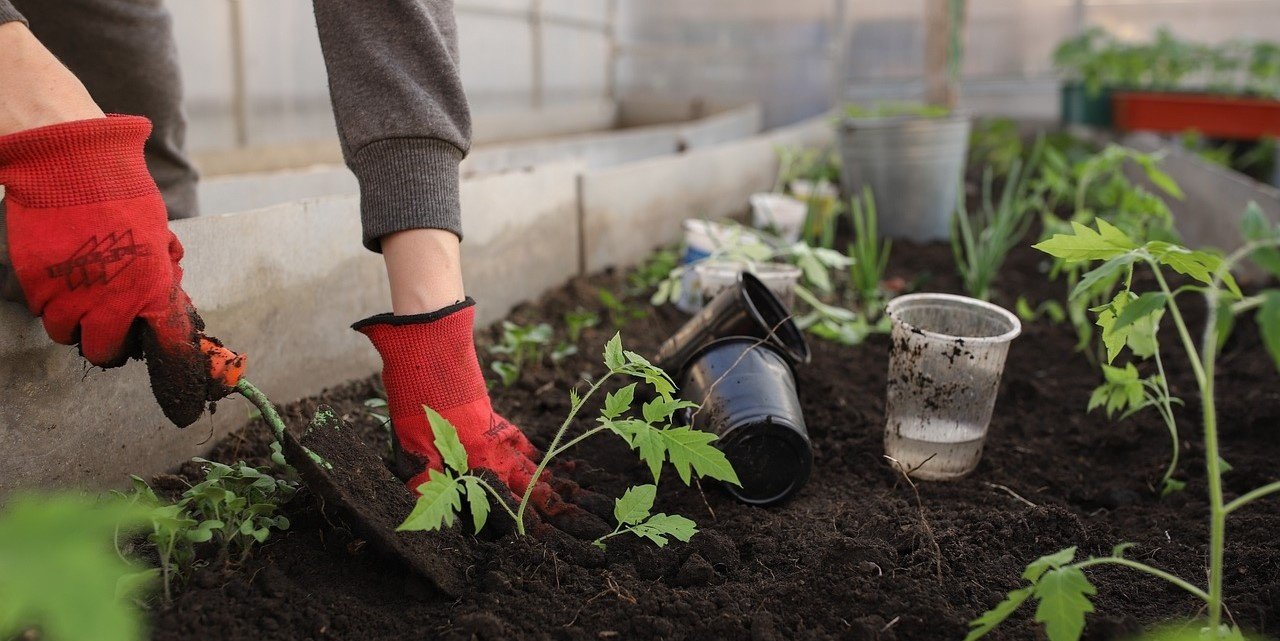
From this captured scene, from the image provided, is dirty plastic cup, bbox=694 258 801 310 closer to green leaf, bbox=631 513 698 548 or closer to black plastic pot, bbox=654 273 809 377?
black plastic pot, bbox=654 273 809 377

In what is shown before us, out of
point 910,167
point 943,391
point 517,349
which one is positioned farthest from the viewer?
point 910,167

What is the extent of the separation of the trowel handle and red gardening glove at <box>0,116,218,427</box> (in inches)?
0.4

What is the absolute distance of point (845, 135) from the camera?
12.0ft

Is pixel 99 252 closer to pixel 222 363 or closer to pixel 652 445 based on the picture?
pixel 222 363

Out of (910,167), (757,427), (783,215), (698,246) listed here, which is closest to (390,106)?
(757,427)

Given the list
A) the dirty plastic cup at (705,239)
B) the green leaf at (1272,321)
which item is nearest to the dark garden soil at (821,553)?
the green leaf at (1272,321)

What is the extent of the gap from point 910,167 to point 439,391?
2625 millimetres

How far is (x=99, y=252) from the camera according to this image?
3.68 ft

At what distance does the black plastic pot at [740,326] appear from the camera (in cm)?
168

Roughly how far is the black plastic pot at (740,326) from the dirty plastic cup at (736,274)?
360 millimetres

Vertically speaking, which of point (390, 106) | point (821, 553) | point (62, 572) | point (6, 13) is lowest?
point (821, 553)

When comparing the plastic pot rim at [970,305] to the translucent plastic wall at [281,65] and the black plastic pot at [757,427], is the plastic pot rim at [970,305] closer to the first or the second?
the black plastic pot at [757,427]

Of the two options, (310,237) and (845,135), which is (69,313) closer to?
(310,237)

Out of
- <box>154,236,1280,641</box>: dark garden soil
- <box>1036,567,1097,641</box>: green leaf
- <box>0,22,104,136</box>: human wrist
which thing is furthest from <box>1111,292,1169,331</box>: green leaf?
<box>0,22,104,136</box>: human wrist
